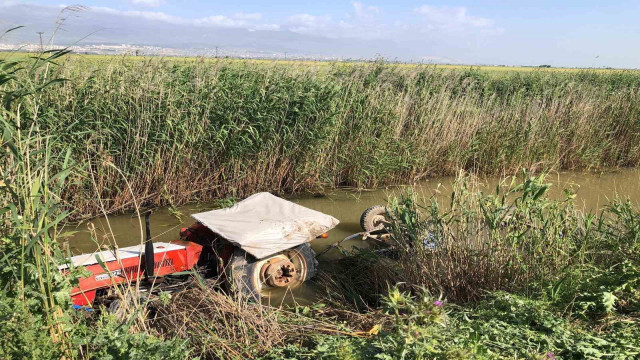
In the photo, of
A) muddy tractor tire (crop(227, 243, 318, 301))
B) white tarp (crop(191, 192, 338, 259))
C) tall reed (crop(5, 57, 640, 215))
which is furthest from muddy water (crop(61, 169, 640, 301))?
white tarp (crop(191, 192, 338, 259))

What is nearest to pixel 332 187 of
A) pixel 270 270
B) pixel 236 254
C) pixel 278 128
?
pixel 278 128

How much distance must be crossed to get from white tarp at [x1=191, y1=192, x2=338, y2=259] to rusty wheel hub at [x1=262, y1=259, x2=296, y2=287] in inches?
10.4

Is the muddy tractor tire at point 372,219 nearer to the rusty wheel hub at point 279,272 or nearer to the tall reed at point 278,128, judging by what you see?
the rusty wheel hub at point 279,272

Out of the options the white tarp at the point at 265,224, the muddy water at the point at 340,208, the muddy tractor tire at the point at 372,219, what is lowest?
the muddy water at the point at 340,208

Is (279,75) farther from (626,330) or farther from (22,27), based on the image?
(626,330)

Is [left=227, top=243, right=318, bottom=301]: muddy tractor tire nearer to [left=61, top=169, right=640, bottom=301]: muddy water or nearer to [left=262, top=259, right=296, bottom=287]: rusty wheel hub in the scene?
[left=262, top=259, right=296, bottom=287]: rusty wheel hub

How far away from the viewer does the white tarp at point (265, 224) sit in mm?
5012

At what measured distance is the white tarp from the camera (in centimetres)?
501

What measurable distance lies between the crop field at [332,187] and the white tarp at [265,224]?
0.61 m

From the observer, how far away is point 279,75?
30.9ft

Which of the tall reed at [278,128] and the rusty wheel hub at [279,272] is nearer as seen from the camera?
the rusty wheel hub at [279,272]

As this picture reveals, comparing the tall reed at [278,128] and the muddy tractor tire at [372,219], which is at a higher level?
the tall reed at [278,128]

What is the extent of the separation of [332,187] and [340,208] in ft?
3.01

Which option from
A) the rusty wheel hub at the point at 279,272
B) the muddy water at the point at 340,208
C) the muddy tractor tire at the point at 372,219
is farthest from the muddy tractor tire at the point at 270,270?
the muddy tractor tire at the point at 372,219
